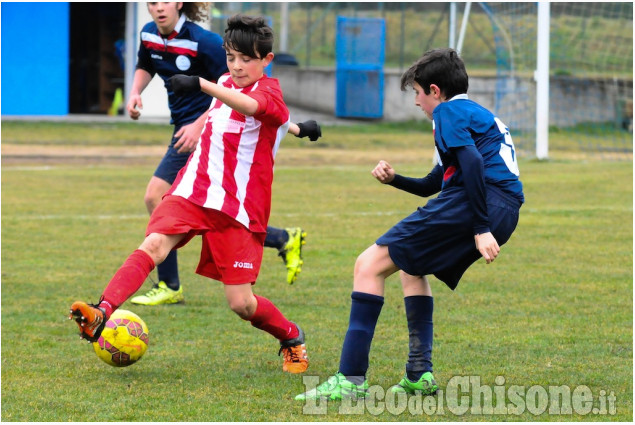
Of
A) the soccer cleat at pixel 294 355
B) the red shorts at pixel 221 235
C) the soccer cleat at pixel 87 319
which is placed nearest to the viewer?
the soccer cleat at pixel 87 319

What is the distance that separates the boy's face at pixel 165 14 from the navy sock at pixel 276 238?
1.43 m

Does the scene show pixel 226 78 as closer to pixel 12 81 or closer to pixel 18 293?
pixel 18 293

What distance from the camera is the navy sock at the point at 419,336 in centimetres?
460

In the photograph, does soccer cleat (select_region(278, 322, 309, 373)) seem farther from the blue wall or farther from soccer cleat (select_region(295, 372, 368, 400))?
the blue wall

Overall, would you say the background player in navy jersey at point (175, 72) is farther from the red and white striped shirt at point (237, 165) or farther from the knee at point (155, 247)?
the knee at point (155, 247)

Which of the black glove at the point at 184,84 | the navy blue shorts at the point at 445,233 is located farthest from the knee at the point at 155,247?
the navy blue shorts at the point at 445,233

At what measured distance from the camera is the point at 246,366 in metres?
5.17

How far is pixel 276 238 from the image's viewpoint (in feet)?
22.0

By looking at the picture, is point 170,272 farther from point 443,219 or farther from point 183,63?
point 443,219

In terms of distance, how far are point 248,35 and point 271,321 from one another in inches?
55.2

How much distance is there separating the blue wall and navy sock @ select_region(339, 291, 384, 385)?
22179mm

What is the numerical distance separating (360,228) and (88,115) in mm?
18327

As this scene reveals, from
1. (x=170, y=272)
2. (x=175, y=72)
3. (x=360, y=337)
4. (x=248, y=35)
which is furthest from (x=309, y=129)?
(x=170, y=272)

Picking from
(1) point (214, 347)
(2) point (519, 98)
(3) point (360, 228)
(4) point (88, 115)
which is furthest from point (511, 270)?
(4) point (88, 115)
